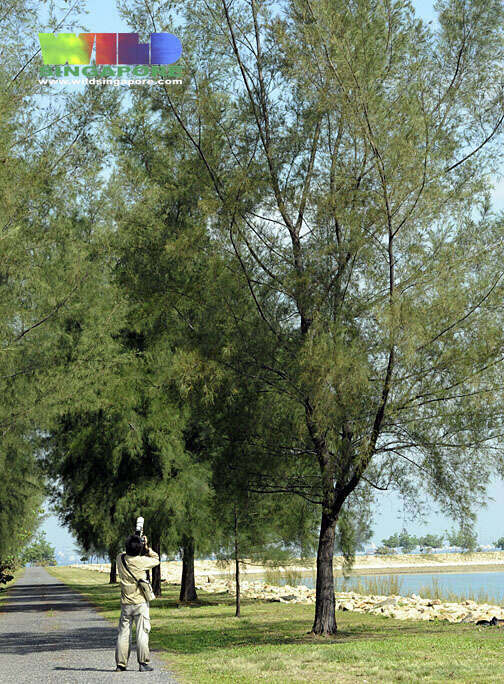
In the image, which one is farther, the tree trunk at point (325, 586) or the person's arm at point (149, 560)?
the tree trunk at point (325, 586)

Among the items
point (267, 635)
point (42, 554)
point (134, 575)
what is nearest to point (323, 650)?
point (134, 575)

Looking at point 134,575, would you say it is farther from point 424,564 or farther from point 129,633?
point 424,564

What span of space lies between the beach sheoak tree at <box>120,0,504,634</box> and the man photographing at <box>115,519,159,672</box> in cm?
347

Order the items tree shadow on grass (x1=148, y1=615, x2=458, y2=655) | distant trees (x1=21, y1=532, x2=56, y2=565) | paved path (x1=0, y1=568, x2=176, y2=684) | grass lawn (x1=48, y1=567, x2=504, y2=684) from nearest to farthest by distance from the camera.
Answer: grass lawn (x1=48, y1=567, x2=504, y2=684) → paved path (x1=0, y1=568, x2=176, y2=684) → tree shadow on grass (x1=148, y1=615, x2=458, y2=655) → distant trees (x1=21, y1=532, x2=56, y2=565)

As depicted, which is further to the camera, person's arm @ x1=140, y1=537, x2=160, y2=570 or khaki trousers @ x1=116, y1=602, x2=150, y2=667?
person's arm @ x1=140, y1=537, x2=160, y2=570

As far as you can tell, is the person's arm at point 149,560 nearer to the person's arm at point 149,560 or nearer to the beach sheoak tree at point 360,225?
the person's arm at point 149,560

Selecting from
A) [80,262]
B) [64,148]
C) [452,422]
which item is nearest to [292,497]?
[452,422]

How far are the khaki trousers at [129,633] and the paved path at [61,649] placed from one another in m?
0.21

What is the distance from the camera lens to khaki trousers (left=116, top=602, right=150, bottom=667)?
34.9 feet

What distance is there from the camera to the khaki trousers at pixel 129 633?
34.9 ft

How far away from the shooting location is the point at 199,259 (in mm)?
14555

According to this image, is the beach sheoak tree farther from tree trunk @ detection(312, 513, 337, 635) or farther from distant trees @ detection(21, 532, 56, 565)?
distant trees @ detection(21, 532, 56, 565)

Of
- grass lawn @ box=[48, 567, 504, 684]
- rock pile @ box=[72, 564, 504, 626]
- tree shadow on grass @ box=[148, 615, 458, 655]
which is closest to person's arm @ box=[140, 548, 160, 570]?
grass lawn @ box=[48, 567, 504, 684]

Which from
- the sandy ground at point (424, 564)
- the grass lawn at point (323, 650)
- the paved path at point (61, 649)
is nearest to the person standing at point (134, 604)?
the paved path at point (61, 649)
